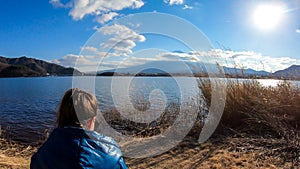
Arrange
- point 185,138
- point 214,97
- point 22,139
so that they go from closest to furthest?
point 185,138, point 214,97, point 22,139

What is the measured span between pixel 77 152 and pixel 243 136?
359cm

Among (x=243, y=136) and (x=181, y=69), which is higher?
(x=181, y=69)

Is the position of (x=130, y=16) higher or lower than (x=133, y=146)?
higher

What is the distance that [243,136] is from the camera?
4340 mm

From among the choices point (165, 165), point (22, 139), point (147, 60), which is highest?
point (147, 60)

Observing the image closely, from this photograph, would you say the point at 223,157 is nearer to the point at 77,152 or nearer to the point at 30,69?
the point at 77,152

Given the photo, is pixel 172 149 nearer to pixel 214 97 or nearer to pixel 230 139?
pixel 230 139

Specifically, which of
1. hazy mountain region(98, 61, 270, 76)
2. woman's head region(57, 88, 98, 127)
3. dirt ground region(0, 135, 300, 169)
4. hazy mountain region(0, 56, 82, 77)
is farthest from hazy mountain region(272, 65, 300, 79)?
hazy mountain region(0, 56, 82, 77)

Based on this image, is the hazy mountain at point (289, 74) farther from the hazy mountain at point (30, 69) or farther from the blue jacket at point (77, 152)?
the hazy mountain at point (30, 69)

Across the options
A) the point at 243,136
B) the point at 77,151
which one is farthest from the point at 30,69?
the point at 77,151

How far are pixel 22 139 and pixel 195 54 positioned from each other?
5944 millimetres

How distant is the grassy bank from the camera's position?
11.3 feet

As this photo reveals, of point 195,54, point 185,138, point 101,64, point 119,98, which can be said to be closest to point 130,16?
point 101,64

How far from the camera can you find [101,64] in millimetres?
4449
